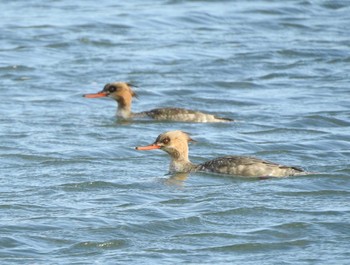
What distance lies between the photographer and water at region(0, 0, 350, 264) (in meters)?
12.9

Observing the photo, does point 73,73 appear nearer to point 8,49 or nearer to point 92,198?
point 8,49

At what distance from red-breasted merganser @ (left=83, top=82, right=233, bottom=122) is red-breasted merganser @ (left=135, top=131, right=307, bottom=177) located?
3.19 meters

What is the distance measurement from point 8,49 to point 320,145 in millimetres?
9955

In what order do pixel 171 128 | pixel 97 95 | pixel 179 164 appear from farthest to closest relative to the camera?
1. pixel 97 95
2. pixel 171 128
3. pixel 179 164

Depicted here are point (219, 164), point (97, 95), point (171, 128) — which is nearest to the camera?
point (219, 164)

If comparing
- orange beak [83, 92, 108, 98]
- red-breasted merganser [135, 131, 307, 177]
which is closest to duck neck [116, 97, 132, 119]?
orange beak [83, 92, 108, 98]

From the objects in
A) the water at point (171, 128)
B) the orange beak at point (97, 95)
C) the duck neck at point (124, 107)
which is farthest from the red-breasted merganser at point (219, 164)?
the orange beak at point (97, 95)

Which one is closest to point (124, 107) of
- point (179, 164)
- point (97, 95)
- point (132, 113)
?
point (132, 113)

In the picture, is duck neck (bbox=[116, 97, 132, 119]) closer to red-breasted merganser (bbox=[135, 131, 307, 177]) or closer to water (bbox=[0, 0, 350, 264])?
water (bbox=[0, 0, 350, 264])

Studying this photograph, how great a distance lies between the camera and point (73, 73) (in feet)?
77.7

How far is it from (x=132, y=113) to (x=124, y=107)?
341 millimetres

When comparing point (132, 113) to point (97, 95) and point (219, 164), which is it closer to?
point (97, 95)

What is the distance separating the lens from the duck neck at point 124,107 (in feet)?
A: 67.6

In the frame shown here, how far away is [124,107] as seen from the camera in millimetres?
20875
